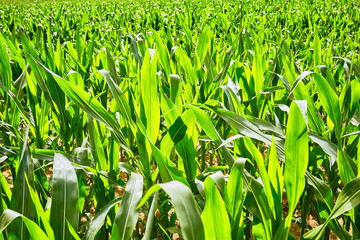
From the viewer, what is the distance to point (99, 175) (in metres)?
0.80

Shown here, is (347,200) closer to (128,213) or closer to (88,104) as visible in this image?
(128,213)

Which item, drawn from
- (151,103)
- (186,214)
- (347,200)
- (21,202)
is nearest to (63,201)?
Result: (21,202)

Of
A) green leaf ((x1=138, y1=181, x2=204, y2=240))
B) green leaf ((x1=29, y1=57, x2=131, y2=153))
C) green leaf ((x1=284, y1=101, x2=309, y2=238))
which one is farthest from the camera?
green leaf ((x1=29, y1=57, x2=131, y2=153))

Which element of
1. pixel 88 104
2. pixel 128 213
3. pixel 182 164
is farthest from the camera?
pixel 182 164

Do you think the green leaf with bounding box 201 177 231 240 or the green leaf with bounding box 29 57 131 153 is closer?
the green leaf with bounding box 201 177 231 240

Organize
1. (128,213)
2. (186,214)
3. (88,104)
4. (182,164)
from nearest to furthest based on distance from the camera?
1. (186,214)
2. (128,213)
3. (88,104)
4. (182,164)

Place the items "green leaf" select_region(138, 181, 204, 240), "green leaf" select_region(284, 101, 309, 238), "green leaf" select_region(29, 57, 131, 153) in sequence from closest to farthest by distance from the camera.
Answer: "green leaf" select_region(138, 181, 204, 240) < "green leaf" select_region(284, 101, 309, 238) < "green leaf" select_region(29, 57, 131, 153)

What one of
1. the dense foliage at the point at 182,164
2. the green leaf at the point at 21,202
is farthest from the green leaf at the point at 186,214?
the green leaf at the point at 21,202

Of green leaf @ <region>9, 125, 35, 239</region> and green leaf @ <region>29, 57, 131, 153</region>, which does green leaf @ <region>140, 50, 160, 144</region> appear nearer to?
green leaf @ <region>29, 57, 131, 153</region>

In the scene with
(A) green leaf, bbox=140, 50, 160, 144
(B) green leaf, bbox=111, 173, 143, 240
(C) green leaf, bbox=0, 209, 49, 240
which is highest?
(A) green leaf, bbox=140, 50, 160, 144

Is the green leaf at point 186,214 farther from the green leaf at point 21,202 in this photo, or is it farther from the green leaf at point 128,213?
the green leaf at point 21,202

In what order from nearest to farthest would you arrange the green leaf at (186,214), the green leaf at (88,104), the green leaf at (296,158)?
the green leaf at (186,214) → the green leaf at (296,158) → the green leaf at (88,104)

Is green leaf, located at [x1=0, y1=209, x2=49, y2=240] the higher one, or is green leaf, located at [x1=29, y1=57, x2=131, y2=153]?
green leaf, located at [x1=29, y1=57, x2=131, y2=153]

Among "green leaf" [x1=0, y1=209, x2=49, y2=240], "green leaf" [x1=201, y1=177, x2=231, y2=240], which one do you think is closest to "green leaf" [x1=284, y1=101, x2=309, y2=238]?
"green leaf" [x1=201, y1=177, x2=231, y2=240]
